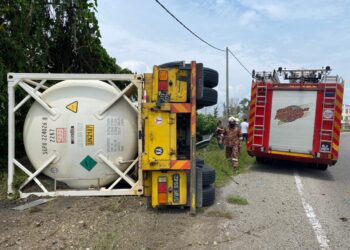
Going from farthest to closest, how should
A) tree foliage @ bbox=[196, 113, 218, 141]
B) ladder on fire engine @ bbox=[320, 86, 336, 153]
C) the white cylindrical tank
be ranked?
tree foliage @ bbox=[196, 113, 218, 141]
ladder on fire engine @ bbox=[320, 86, 336, 153]
the white cylindrical tank

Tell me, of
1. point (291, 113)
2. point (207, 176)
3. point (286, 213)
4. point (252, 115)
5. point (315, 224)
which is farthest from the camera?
point (252, 115)

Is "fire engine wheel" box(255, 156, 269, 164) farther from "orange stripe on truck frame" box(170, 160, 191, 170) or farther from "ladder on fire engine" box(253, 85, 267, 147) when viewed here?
"orange stripe on truck frame" box(170, 160, 191, 170)

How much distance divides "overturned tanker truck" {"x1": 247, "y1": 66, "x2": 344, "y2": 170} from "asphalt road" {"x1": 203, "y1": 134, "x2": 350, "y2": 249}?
709mm

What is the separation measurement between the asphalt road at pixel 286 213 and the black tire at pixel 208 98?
5.66 ft

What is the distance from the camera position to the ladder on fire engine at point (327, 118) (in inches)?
349

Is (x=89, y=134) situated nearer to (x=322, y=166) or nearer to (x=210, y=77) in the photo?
(x=210, y=77)

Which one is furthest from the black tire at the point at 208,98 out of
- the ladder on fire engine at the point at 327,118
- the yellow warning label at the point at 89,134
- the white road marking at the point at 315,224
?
the ladder on fire engine at the point at 327,118

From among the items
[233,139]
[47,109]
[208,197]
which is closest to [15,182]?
[47,109]

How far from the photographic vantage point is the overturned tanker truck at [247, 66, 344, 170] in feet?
29.2

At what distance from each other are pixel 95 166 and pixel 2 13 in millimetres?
4209

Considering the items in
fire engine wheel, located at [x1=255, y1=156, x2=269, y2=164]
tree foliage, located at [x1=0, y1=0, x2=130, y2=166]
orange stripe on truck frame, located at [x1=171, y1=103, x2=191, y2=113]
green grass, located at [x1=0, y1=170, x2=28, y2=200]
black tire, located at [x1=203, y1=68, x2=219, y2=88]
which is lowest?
fire engine wheel, located at [x1=255, y1=156, x2=269, y2=164]

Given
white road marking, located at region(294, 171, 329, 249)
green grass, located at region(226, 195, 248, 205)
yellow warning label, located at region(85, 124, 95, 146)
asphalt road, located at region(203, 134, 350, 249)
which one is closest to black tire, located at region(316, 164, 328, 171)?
asphalt road, located at region(203, 134, 350, 249)

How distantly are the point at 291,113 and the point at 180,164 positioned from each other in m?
5.35

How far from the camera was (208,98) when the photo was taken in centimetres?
567
